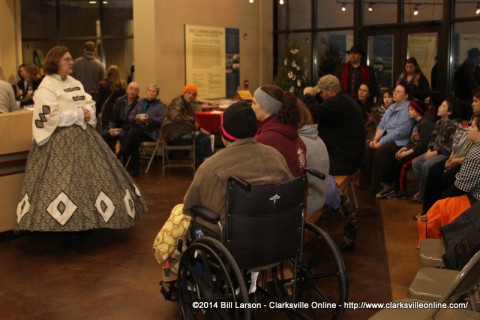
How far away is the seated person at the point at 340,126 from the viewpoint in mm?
5586

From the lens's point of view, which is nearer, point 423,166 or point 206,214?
point 206,214

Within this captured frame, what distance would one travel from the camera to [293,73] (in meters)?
11.5

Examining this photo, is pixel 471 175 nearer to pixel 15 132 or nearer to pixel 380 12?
pixel 15 132

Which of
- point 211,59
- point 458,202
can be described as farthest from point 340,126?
point 211,59

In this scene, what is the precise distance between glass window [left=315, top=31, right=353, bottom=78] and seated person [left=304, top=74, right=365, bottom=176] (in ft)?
20.9

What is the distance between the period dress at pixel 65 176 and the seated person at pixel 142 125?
3.41 metres

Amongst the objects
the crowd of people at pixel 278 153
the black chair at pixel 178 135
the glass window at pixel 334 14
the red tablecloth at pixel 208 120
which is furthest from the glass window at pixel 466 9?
the black chair at pixel 178 135

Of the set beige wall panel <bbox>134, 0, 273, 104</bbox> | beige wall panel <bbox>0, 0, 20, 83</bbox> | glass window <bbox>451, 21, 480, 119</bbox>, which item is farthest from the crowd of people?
beige wall panel <bbox>0, 0, 20, 83</bbox>

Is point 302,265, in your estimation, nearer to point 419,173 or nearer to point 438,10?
point 419,173

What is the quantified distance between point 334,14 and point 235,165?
30.2ft

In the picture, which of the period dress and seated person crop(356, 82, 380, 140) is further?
seated person crop(356, 82, 380, 140)

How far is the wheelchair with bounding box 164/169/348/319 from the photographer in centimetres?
315

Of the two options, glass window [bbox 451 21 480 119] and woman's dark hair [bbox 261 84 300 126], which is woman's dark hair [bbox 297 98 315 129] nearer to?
woman's dark hair [bbox 261 84 300 126]

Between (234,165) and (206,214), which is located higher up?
(234,165)
